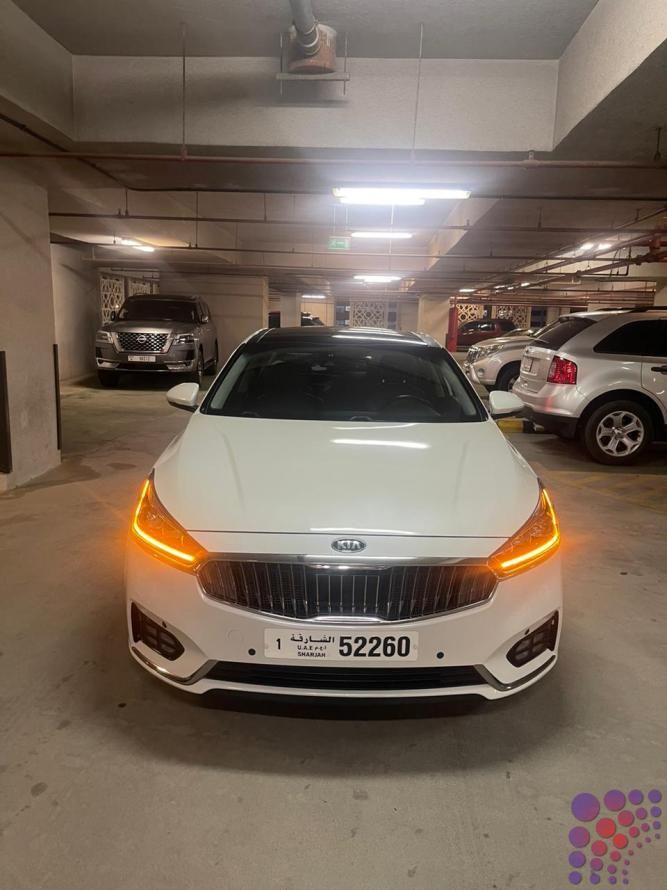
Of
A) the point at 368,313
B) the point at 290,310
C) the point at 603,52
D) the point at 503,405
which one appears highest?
the point at 603,52

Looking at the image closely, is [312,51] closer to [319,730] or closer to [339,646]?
[339,646]

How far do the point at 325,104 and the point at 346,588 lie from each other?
4394 mm

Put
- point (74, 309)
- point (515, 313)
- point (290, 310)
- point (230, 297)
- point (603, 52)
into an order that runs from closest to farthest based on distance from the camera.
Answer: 1. point (603, 52)
2. point (74, 309)
3. point (230, 297)
4. point (290, 310)
5. point (515, 313)

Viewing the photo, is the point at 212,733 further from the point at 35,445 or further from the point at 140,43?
the point at 140,43

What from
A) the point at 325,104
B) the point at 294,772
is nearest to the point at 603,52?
the point at 325,104

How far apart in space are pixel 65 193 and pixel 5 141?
127 inches

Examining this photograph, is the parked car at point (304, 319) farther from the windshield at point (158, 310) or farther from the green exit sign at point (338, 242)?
the green exit sign at point (338, 242)

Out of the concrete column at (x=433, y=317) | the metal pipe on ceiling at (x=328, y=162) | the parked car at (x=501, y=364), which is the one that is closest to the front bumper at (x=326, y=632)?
the metal pipe on ceiling at (x=328, y=162)

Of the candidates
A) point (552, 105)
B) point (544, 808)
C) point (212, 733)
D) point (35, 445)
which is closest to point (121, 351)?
point (35, 445)

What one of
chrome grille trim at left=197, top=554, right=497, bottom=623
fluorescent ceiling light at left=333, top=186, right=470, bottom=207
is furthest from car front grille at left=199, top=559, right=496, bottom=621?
fluorescent ceiling light at left=333, top=186, right=470, bottom=207

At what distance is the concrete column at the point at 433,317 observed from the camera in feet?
76.8

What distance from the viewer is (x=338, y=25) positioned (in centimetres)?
428

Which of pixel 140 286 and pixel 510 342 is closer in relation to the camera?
pixel 510 342

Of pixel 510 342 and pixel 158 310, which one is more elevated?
pixel 158 310
